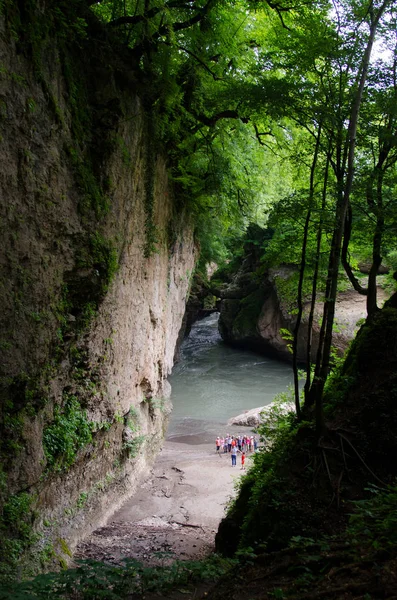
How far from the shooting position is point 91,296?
9406 mm

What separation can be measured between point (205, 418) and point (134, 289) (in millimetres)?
16212

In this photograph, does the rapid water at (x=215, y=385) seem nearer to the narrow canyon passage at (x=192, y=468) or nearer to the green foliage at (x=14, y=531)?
the narrow canyon passage at (x=192, y=468)

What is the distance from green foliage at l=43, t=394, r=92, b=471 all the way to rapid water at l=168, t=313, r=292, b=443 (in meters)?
14.1

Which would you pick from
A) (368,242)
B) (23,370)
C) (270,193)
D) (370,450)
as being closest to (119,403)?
(23,370)

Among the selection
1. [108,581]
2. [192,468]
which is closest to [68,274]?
[108,581]

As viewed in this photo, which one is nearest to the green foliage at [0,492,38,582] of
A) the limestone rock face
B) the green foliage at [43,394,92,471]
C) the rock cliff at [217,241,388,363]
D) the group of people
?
the green foliage at [43,394,92,471]

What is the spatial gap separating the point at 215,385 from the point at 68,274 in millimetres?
25325

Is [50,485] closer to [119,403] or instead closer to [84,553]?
[84,553]

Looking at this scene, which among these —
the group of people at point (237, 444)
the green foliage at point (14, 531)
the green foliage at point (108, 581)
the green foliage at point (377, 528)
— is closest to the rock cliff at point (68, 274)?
the green foliage at point (14, 531)

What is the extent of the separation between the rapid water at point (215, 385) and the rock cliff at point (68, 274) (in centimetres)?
1180

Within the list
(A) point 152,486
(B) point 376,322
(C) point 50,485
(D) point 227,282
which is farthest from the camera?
(D) point 227,282

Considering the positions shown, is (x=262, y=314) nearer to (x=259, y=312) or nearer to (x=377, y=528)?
(x=259, y=312)

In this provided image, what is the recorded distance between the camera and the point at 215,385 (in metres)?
32.3

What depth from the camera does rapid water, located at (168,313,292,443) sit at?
25.6m
